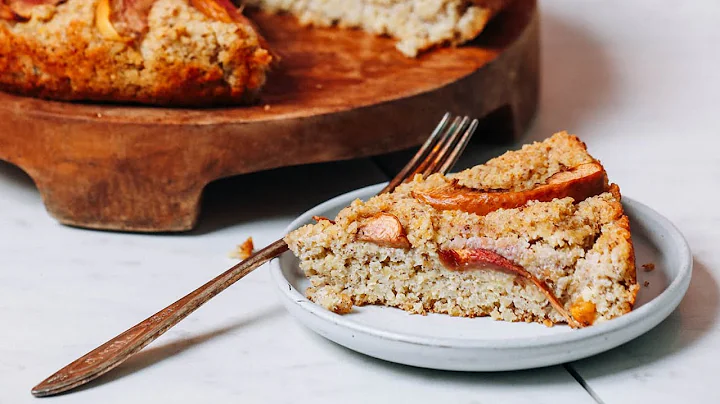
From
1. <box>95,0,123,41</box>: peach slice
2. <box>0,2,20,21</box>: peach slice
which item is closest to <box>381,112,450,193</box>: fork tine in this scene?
<box>95,0,123,41</box>: peach slice

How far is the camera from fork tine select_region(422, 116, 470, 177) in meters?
1.80

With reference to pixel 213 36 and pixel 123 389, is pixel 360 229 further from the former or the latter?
pixel 213 36

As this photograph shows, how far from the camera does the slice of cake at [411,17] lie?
2170 millimetres

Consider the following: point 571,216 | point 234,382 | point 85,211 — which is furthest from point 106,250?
point 571,216

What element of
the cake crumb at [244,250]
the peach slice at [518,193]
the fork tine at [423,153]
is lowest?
the cake crumb at [244,250]

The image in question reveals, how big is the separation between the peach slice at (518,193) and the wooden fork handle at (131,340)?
0.26m

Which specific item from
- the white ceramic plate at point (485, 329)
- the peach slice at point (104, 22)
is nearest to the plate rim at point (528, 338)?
the white ceramic plate at point (485, 329)

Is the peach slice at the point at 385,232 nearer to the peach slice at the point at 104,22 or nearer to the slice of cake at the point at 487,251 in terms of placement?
the slice of cake at the point at 487,251

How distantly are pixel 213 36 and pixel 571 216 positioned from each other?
780 millimetres

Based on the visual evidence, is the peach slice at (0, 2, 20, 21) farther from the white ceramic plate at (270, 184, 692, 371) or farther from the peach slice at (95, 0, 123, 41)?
the white ceramic plate at (270, 184, 692, 371)

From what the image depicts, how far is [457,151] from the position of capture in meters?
1.82

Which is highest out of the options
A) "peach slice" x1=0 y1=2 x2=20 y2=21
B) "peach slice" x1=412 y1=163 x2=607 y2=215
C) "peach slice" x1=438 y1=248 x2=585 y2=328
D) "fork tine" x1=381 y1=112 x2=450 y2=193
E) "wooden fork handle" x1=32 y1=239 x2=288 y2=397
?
"peach slice" x1=0 y1=2 x2=20 y2=21

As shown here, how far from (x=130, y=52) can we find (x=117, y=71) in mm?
47

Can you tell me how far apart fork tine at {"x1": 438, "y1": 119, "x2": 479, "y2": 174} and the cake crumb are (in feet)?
1.22
